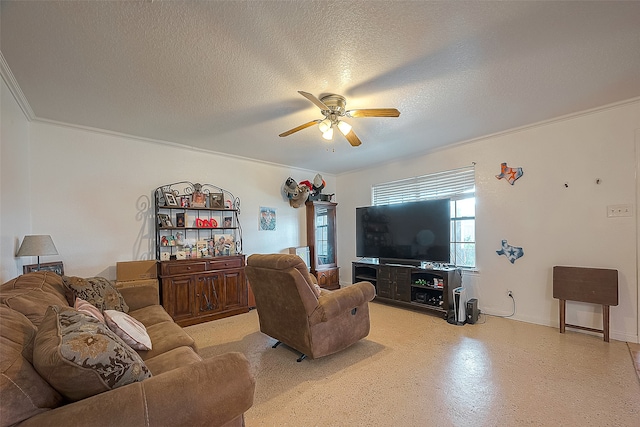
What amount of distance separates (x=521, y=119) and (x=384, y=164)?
227cm

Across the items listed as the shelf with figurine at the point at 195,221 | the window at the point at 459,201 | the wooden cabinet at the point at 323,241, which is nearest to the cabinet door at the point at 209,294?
the shelf with figurine at the point at 195,221

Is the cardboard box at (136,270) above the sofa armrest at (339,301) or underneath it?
above

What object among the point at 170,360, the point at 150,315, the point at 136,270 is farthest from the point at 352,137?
the point at 136,270

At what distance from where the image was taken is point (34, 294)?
1.60m

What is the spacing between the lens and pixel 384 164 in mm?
5188

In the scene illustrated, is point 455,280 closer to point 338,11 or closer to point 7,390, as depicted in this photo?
point 338,11

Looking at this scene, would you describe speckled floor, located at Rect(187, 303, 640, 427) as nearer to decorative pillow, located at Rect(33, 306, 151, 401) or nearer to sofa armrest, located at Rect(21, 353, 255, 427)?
sofa armrest, located at Rect(21, 353, 255, 427)

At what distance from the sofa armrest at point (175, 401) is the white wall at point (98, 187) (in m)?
2.33

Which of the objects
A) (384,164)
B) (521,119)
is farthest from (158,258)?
(521,119)

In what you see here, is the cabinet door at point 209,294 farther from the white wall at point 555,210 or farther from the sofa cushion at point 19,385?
the white wall at point 555,210

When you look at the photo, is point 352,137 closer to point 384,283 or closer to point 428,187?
point 428,187

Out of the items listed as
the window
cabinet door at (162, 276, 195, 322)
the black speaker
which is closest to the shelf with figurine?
cabinet door at (162, 276, 195, 322)

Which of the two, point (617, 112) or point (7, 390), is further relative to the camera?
point (617, 112)

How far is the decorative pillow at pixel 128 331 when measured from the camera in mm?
1622
